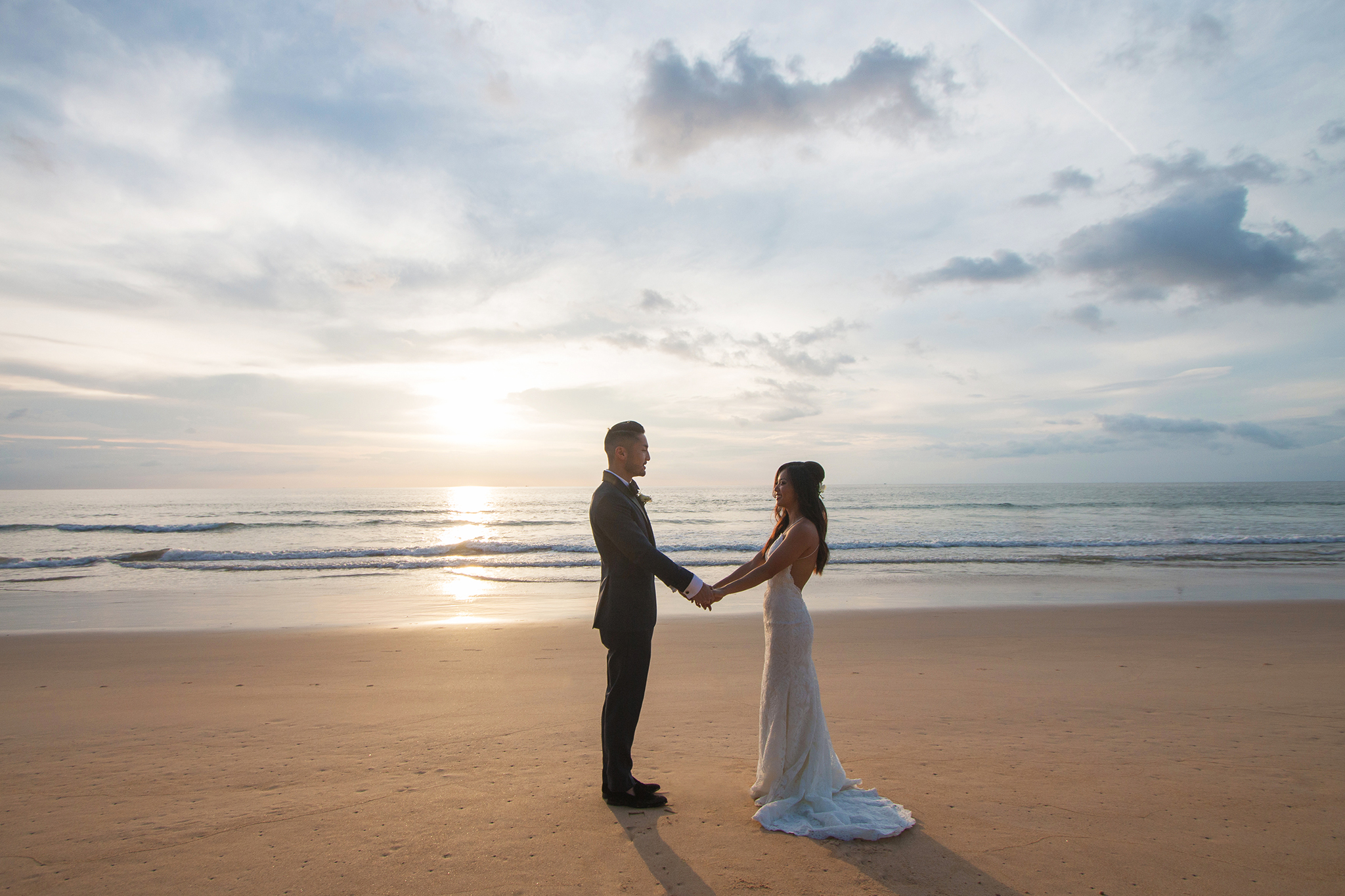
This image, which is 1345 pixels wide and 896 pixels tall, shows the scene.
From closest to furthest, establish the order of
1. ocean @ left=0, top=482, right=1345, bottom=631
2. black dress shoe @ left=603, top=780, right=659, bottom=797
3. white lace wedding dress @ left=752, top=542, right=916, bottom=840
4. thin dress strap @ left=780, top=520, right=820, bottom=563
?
1. white lace wedding dress @ left=752, top=542, right=916, bottom=840
2. thin dress strap @ left=780, top=520, right=820, bottom=563
3. black dress shoe @ left=603, top=780, right=659, bottom=797
4. ocean @ left=0, top=482, right=1345, bottom=631

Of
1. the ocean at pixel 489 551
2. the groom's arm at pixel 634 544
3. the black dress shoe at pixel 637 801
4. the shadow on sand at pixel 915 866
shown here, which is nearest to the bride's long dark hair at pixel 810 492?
the groom's arm at pixel 634 544

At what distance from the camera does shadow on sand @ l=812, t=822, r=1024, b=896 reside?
9.41ft

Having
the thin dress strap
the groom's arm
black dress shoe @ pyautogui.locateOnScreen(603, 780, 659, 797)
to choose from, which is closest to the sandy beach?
black dress shoe @ pyautogui.locateOnScreen(603, 780, 659, 797)

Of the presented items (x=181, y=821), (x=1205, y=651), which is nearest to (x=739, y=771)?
(x=181, y=821)

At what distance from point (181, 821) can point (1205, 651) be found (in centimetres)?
1017

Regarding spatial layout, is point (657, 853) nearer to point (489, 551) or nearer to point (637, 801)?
point (637, 801)

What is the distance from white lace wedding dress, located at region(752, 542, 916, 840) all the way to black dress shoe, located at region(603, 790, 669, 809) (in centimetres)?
55

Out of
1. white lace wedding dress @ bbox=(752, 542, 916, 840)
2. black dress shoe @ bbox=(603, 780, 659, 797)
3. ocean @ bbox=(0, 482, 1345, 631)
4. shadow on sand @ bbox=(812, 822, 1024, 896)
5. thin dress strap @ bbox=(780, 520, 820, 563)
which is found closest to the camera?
shadow on sand @ bbox=(812, 822, 1024, 896)

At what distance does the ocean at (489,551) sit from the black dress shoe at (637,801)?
768cm

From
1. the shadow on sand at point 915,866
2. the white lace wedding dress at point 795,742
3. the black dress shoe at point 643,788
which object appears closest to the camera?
the shadow on sand at point 915,866

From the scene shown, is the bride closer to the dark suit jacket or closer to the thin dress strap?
the thin dress strap

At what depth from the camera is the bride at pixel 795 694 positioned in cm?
353

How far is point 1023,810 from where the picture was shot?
11.9 ft

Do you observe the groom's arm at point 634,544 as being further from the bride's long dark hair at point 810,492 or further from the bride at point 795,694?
the bride's long dark hair at point 810,492
